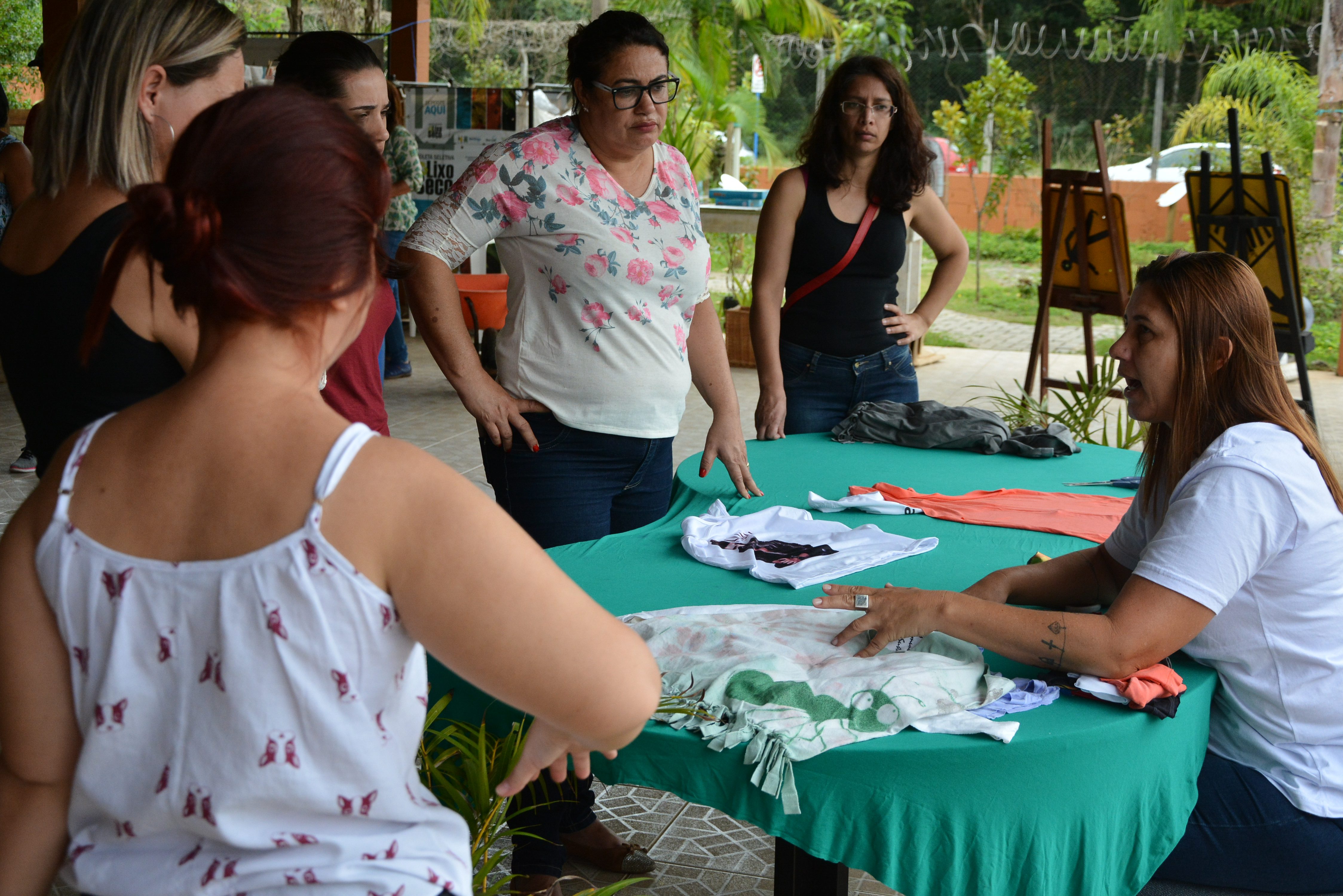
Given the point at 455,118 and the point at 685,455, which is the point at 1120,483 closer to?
the point at 685,455

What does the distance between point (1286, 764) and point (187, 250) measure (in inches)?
61.8

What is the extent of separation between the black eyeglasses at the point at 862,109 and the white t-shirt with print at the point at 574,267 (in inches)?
37.2

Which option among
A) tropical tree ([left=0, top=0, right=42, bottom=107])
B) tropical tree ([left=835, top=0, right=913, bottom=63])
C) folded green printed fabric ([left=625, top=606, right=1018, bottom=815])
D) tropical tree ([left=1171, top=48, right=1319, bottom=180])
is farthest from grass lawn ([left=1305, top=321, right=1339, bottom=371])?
tropical tree ([left=0, top=0, right=42, bottom=107])

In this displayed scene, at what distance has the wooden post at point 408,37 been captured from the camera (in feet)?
28.2

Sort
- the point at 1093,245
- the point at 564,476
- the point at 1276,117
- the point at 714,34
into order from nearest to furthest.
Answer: the point at 564,476 → the point at 1093,245 → the point at 714,34 → the point at 1276,117

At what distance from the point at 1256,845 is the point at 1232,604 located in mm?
334

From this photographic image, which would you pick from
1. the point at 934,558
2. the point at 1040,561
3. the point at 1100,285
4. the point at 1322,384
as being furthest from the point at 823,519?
the point at 1322,384

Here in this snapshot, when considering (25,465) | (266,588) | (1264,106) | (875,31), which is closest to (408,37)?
(25,465)

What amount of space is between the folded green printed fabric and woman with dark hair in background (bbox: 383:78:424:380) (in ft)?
12.7

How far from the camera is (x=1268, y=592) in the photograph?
1.61m

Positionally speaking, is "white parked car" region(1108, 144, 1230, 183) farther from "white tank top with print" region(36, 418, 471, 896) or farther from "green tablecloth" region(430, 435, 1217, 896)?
"white tank top with print" region(36, 418, 471, 896)

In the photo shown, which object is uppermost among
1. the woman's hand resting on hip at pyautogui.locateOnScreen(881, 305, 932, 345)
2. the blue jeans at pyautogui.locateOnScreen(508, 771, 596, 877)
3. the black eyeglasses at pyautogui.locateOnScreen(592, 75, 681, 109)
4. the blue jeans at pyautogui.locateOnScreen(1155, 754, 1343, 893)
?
the black eyeglasses at pyautogui.locateOnScreen(592, 75, 681, 109)

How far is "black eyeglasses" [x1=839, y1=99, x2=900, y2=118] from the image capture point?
3.07 m

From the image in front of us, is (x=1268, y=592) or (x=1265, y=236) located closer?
(x=1268, y=592)
